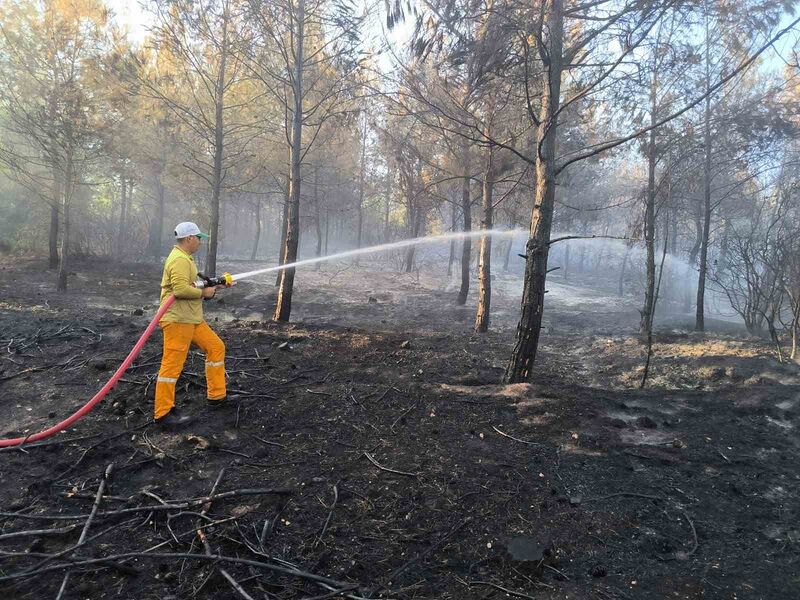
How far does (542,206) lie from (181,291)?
4.36 m

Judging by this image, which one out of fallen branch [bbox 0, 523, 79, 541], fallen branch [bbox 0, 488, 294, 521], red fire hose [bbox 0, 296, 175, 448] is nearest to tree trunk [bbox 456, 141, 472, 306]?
red fire hose [bbox 0, 296, 175, 448]

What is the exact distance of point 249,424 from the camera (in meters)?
4.48

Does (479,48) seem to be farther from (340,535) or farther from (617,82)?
(340,535)

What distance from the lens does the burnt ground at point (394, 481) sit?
263cm

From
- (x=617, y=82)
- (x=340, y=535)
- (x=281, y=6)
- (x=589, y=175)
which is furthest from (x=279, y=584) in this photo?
(x=589, y=175)

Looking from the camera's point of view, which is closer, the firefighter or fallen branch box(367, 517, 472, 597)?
fallen branch box(367, 517, 472, 597)

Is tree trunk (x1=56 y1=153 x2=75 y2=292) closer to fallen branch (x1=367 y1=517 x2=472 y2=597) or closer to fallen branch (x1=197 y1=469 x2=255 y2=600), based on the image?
fallen branch (x1=197 y1=469 x2=255 y2=600)

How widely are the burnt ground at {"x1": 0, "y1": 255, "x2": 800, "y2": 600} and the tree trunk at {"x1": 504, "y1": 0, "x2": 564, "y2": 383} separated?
79cm

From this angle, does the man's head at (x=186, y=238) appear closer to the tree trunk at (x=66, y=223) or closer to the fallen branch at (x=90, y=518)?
the fallen branch at (x=90, y=518)

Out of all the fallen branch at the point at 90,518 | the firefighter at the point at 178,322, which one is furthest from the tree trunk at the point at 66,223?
the fallen branch at the point at 90,518

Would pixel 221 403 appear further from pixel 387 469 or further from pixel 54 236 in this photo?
pixel 54 236

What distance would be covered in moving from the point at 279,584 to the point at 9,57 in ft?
64.1

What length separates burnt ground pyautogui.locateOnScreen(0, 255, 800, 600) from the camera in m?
2.63

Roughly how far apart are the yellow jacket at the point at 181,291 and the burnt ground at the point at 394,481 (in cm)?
106
